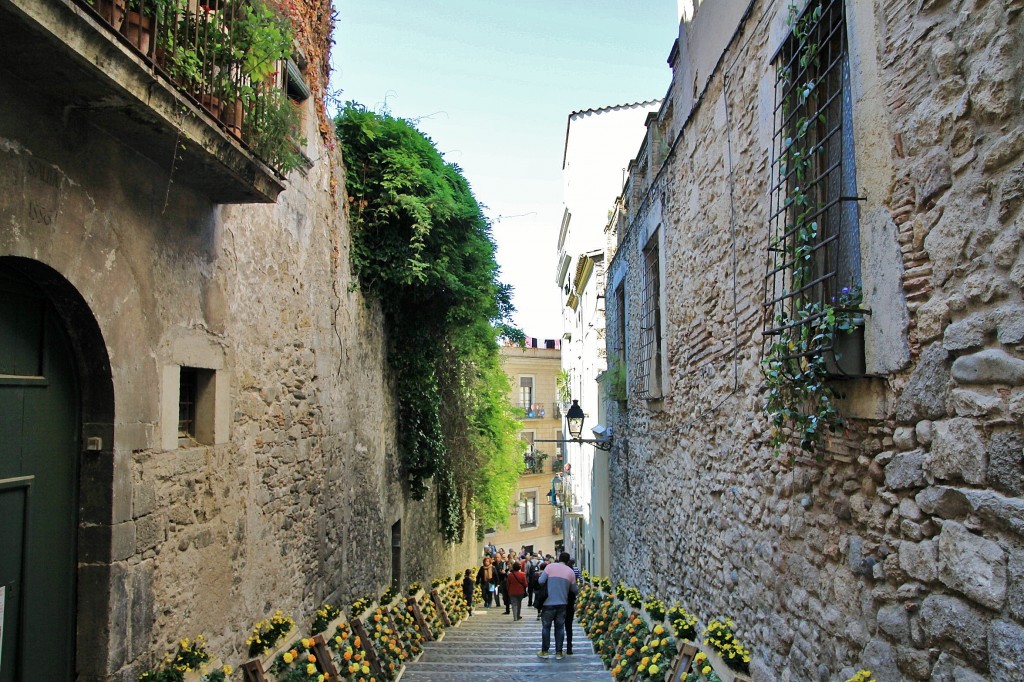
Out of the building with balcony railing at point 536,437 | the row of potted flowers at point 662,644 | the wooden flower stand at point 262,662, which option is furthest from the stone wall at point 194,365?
the building with balcony railing at point 536,437

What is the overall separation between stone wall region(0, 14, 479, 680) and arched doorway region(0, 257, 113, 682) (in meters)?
0.08

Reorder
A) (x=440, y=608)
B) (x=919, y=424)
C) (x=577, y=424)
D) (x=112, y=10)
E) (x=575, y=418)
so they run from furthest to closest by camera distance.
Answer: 1. (x=577, y=424)
2. (x=575, y=418)
3. (x=440, y=608)
4. (x=112, y=10)
5. (x=919, y=424)

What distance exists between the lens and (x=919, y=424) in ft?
9.55

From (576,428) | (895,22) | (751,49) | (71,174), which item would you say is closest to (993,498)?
(895,22)

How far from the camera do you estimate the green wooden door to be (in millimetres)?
3504

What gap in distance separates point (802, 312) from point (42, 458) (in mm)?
3660

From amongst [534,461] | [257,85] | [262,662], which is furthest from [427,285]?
[534,461]

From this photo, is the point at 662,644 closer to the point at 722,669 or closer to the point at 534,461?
the point at 722,669

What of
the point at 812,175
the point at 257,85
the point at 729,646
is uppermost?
the point at 257,85

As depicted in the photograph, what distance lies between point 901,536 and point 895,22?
1.98 m

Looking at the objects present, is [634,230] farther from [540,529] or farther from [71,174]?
[540,529]

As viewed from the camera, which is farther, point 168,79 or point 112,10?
point 168,79

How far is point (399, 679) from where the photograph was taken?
7.56 m

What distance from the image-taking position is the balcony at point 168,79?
9.99 ft
